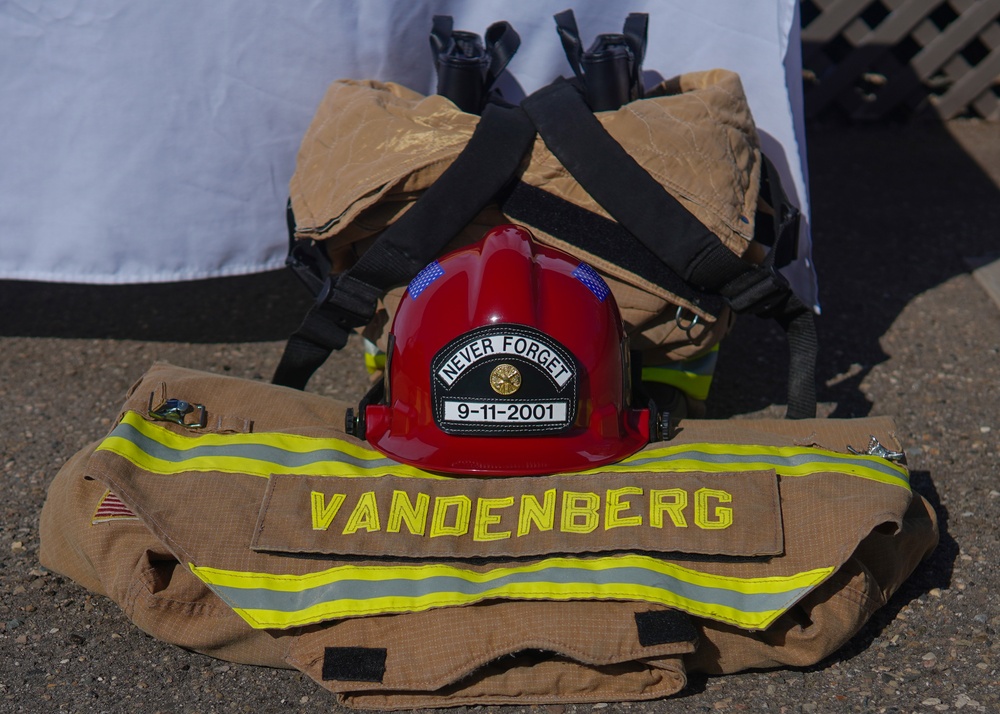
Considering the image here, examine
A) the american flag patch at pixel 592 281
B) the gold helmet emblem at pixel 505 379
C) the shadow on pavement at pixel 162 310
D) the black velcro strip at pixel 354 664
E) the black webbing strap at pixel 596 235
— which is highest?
the american flag patch at pixel 592 281

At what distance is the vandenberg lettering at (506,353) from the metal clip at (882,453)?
68 centimetres

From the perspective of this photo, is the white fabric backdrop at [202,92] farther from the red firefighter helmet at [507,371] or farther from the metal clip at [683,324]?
the red firefighter helmet at [507,371]

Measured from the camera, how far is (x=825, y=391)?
2984 mm

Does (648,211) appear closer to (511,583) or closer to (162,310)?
(511,583)

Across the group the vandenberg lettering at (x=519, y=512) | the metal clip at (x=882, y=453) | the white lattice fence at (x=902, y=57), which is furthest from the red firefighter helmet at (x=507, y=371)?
the white lattice fence at (x=902, y=57)

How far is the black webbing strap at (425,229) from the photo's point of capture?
93.1 inches

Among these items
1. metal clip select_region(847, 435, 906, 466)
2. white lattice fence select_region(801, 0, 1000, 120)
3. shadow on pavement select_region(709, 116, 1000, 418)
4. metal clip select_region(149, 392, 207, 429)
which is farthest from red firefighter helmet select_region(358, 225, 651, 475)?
white lattice fence select_region(801, 0, 1000, 120)

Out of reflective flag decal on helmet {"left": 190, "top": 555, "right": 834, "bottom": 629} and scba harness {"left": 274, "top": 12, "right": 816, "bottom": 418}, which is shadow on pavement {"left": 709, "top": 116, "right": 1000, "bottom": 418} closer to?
scba harness {"left": 274, "top": 12, "right": 816, "bottom": 418}

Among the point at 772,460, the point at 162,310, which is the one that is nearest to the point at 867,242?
the point at 772,460

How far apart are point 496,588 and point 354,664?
279 mm

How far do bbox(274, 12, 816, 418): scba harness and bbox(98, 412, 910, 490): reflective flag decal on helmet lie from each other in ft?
1.30

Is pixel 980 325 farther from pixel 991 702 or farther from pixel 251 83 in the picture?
pixel 251 83

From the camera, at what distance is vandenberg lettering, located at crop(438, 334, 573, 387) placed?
78.3 inches

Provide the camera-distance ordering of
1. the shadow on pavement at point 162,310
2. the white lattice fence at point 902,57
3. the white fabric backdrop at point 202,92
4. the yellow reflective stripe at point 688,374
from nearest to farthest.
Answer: the yellow reflective stripe at point 688,374, the white fabric backdrop at point 202,92, the shadow on pavement at point 162,310, the white lattice fence at point 902,57
